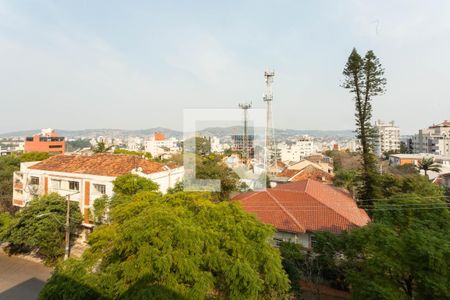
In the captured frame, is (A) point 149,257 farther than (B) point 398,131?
No

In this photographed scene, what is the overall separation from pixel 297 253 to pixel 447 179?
2295 centimetres

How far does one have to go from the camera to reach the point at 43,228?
11.5 meters

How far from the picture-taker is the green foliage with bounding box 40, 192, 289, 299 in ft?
15.5

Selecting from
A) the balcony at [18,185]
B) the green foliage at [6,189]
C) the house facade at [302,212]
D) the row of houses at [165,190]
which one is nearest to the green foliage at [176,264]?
the house facade at [302,212]

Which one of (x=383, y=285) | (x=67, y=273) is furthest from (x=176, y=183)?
(x=383, y=285)

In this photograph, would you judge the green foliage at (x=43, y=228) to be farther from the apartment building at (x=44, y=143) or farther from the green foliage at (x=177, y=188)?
the apartment building at (x=44, y=143)

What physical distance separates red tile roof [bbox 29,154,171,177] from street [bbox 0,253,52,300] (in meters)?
4.46

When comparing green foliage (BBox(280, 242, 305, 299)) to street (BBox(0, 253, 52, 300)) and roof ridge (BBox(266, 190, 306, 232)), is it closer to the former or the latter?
roof ridge (BBox(266, 190, 306, 232))

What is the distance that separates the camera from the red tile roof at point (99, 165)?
44.5ft

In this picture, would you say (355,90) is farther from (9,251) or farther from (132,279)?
(9,251)

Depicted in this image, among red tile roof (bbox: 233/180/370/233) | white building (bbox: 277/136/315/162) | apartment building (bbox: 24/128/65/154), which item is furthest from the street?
white building (bbox: 277/136/315/162)

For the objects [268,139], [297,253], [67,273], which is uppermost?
[268,139]

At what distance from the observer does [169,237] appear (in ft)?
16.4

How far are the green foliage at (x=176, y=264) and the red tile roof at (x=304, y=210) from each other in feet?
15.6
